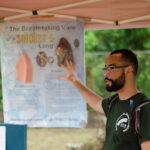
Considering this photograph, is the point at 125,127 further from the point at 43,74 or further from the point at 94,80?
the point at 94,80

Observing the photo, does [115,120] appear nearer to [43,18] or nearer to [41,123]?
[41,123]

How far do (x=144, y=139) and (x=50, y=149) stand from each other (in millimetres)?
6181

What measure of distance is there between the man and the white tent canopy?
1.38 ft

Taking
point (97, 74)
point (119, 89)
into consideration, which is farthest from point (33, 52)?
point (97, 74)

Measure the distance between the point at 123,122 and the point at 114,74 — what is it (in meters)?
0.41

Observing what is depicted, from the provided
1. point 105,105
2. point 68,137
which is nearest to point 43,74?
point 105,105

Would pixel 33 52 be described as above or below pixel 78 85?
above

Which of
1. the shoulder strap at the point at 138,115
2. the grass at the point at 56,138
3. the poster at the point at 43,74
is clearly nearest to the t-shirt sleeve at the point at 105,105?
the poster at the point at 43,74

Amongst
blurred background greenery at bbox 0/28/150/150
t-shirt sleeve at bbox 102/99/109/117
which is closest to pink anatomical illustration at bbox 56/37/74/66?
t-shirt sleeve at bbox 102/99/109/117

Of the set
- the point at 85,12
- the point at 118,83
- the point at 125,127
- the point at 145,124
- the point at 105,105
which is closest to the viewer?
the point at 145,124

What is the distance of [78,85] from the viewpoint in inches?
130

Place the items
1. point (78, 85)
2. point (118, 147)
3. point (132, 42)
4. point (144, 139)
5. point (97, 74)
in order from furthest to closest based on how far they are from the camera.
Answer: point (132, 42)
point (97, 74)
point (78, 85)
point (118, 147)
point (144, 139)

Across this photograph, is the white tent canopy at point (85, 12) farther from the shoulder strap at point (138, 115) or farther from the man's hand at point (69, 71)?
the shoulder strap at point (138, 115)

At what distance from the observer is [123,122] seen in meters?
2.70
